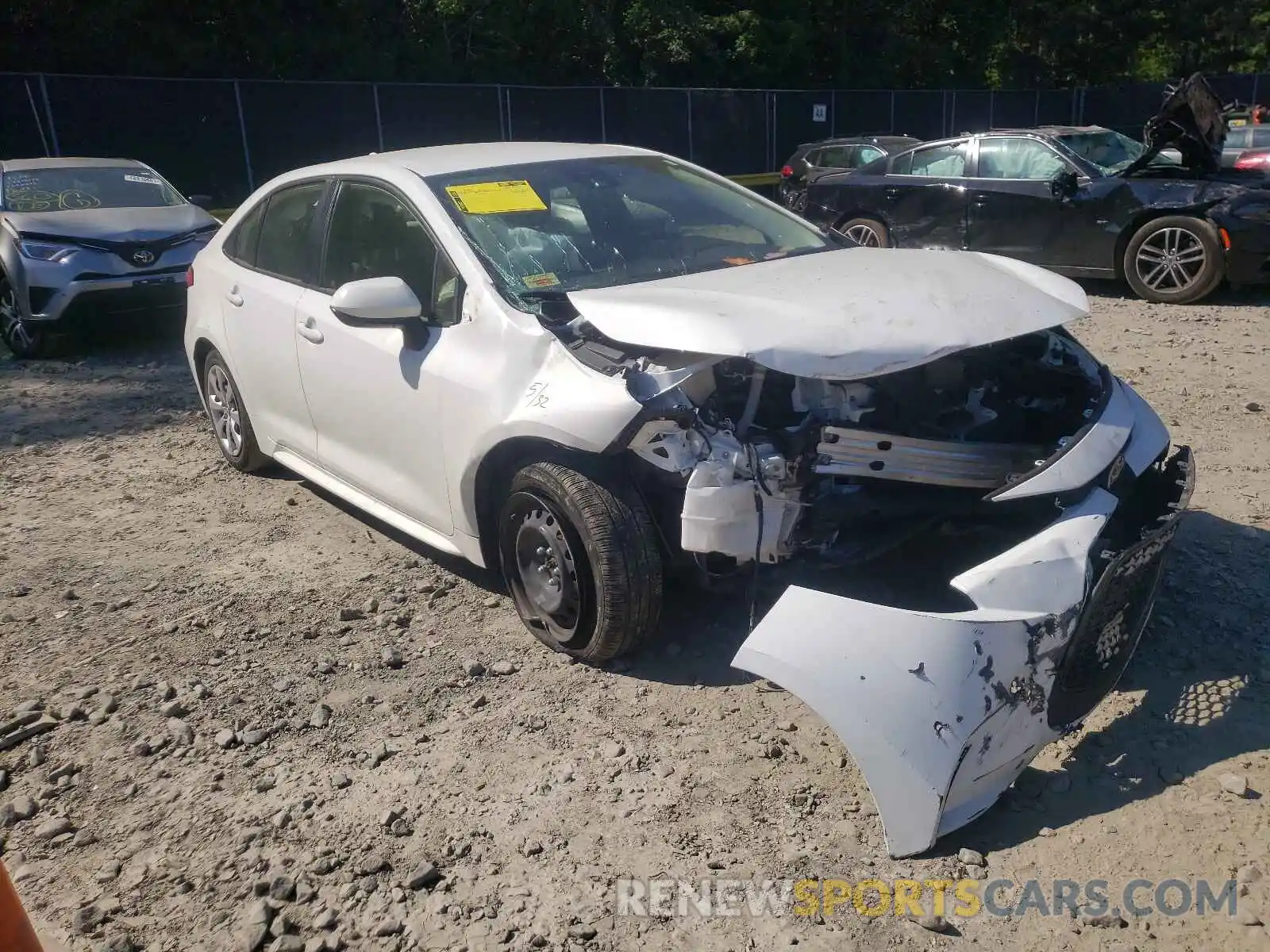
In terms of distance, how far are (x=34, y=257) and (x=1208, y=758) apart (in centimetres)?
897

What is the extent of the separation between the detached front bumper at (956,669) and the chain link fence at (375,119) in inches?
636

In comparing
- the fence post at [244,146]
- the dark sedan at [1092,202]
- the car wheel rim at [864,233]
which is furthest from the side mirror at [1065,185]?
the fence post at [244,146]

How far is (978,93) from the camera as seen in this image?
29.1m

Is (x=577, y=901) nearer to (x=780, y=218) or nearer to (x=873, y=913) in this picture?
(x=873, y=913)

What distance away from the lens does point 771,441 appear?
3207 millimetres

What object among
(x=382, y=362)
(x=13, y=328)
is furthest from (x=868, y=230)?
(x=13, y=328)

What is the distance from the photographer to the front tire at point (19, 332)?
8836 mm

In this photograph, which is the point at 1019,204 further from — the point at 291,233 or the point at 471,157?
the point at 291,233

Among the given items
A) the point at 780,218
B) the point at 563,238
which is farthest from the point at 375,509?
the point at 780,218

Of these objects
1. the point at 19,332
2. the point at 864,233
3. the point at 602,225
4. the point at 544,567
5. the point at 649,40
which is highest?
the point at 649,40

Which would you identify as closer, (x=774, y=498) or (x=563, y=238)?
(x=774, y=498)

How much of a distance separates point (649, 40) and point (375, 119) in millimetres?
9915

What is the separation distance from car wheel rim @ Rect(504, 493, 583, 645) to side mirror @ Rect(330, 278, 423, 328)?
77 centimetres

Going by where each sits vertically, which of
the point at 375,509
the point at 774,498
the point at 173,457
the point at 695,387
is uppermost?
the point at 695,387
